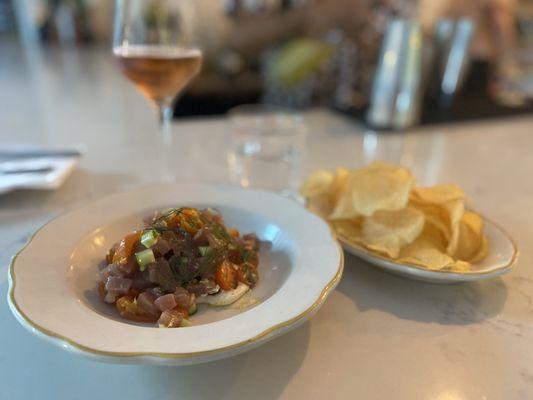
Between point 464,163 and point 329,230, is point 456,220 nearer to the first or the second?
point 329,230

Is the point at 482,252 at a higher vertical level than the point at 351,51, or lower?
lower

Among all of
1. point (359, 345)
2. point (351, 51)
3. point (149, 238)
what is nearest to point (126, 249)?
point (149, 238)

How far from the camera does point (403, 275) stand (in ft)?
1.84

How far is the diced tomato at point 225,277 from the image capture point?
0.49m

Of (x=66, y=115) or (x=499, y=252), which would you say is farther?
(x=66, y=115)

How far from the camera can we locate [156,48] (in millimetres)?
871

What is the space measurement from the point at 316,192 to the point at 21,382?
444 mm

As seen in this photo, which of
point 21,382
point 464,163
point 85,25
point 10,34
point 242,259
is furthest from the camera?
point 10,34

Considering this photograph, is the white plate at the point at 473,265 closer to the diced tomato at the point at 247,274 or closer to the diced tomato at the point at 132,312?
the diced tomato at the point at 247,274

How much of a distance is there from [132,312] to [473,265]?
42 centimetres

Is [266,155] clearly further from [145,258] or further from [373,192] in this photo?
[145,258]

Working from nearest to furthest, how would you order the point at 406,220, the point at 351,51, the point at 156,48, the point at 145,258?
1. the point at 145,258
2. the point at 406,220
3. the point at 156,48
4. the point at 351,51

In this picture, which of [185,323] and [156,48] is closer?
[185,323]

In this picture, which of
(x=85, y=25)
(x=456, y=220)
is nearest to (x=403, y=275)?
(x=456, y=220)
